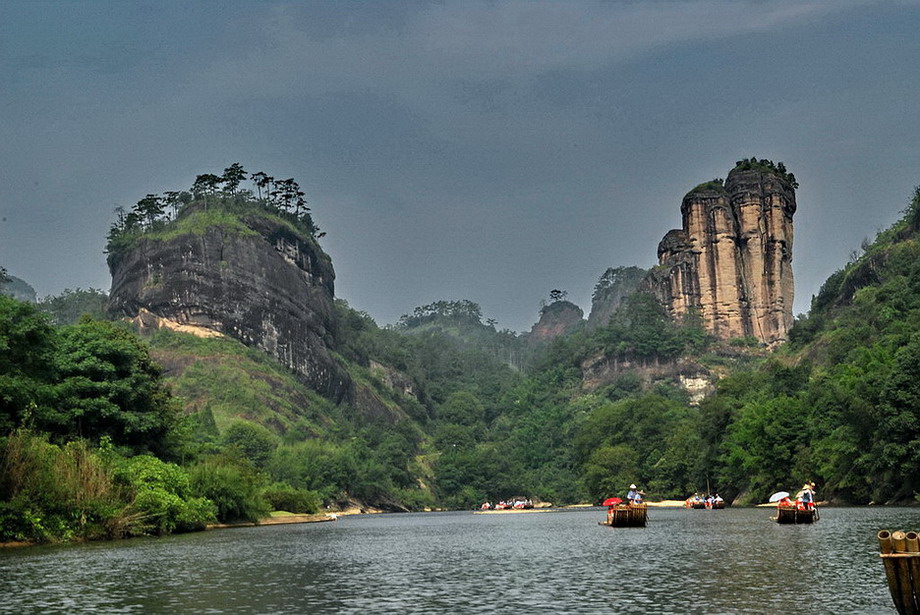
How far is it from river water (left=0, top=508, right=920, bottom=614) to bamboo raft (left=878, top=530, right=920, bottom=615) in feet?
12.1

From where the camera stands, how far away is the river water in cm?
2628

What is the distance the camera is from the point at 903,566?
19.6 meters

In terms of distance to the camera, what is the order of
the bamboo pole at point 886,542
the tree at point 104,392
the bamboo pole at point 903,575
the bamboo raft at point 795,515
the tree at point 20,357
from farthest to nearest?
the tree at point 104,392, the bamboo raft at point 795,515, the tree at point 20,357, the bamboo pole at point 886,542, the bamboo pole at point 903,575

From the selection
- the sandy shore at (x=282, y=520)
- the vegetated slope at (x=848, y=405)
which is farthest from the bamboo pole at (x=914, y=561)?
the sandy shore at (x=282, y=520)

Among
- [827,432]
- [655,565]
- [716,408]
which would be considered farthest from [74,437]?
[716,408]

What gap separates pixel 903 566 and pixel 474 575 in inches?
691

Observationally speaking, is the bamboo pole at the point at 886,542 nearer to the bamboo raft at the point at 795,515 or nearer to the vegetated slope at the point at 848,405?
the bamboo raft at the point at 795,515

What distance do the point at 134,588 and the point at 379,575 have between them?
833cm

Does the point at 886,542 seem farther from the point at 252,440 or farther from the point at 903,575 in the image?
the point at 252,440

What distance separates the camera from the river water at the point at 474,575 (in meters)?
26.3

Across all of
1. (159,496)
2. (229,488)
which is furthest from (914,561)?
(229,488)

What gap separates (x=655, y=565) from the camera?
36.7 meters

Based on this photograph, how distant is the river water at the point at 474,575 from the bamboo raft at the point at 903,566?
369cm

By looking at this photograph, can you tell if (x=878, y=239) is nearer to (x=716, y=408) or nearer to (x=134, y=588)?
(x=716, y=408)
